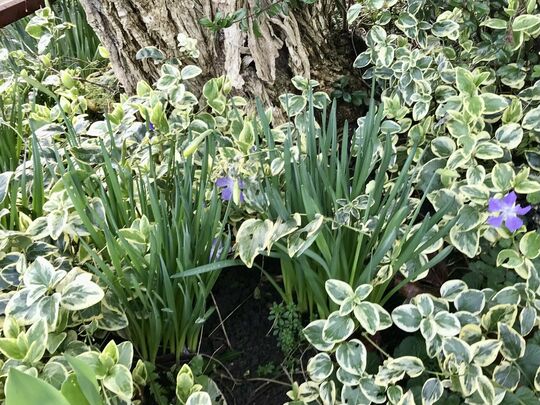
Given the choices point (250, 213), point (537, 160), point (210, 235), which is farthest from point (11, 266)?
point (537, 160)

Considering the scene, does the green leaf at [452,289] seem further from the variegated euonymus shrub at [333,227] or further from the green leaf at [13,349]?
the green leaf at [13,349]

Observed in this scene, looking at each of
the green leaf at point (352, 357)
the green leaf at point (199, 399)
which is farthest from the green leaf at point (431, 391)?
the green leaf at point (199, 399)

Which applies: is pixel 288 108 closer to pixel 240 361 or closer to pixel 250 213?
pixel 250 213

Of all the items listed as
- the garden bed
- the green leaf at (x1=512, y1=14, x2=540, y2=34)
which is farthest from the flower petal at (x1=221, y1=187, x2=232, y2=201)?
the garden bed

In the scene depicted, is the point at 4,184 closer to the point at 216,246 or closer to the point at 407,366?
the point at 216,246

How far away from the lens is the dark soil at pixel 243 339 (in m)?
1.13

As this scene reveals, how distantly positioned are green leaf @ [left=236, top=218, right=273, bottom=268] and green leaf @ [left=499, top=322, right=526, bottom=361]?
455 mm

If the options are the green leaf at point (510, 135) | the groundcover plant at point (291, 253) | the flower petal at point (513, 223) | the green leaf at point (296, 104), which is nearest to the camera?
the groundcover plant at point (291, 253)

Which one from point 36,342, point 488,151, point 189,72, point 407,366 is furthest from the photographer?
point 189,72

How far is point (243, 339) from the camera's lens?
121 centimetres

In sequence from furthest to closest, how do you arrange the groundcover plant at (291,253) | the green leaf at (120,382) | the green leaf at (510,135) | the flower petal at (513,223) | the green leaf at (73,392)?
1. the green leaf at (510,135)
2. the flower petal at (513,223)
3. the groundcover plant at (291,253)
4. the green leaf at (120,382)
5. the green leaf at (73,392)

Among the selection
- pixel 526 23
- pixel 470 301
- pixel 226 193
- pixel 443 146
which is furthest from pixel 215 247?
pixel 526 23

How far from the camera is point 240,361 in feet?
3.84

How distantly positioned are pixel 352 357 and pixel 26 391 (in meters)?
0.57
